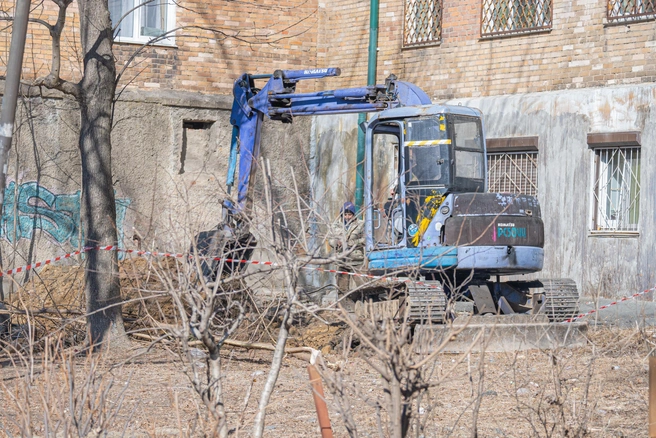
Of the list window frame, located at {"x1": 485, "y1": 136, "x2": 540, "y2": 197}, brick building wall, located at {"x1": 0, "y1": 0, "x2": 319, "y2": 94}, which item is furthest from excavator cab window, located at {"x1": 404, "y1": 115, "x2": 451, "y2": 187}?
brick building wall, located at {"x1": 0, "y1": 0, "x2": 319, "y2": 94}

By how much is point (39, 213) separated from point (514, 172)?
298 inches

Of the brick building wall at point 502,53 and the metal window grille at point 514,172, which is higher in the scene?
the brick building wall at point 502,53

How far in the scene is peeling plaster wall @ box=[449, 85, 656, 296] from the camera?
1424cm

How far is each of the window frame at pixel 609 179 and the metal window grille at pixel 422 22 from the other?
11.8 ft

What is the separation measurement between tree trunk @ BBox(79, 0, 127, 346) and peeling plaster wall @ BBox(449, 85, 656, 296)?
732 cm

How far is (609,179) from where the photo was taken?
48.8ft

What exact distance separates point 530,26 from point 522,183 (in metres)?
2.55

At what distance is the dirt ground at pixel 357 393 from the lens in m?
5.11

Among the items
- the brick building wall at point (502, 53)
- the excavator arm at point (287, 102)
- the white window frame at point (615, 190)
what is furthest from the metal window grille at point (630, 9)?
the excavator arm at point (287, 102)

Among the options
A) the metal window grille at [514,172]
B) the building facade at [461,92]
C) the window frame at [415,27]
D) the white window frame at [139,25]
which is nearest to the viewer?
the building facade at [461,92]

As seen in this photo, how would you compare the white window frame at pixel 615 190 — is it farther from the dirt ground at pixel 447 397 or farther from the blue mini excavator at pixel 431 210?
the dirt ground at pixel 447 397

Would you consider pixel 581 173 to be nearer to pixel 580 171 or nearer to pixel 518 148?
pixel 580 171

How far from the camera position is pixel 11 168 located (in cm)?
1517

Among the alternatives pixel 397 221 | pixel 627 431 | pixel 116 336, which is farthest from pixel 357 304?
pixel 627 431
